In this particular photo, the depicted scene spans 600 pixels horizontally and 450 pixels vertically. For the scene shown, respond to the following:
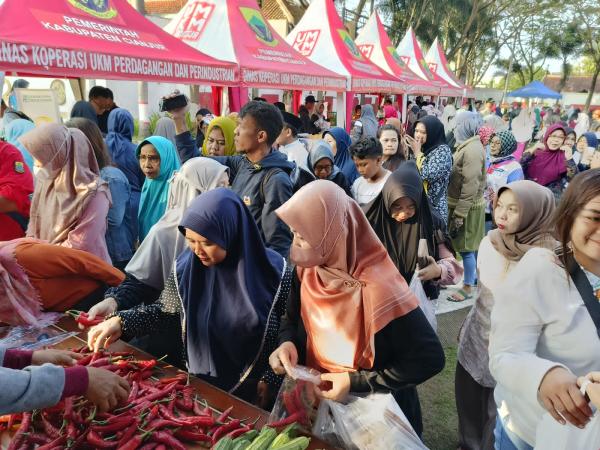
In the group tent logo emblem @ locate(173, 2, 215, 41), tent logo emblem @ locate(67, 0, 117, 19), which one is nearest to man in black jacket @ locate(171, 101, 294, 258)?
tent logo emblem @ locate(67, 0, 117, 19)

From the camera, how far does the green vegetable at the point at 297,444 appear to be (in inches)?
57.2

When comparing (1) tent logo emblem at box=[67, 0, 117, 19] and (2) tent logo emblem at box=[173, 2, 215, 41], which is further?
(2) tent logo emblem at box=[173, 2, 215, 41]

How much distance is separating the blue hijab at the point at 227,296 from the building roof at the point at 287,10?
18.0 metres

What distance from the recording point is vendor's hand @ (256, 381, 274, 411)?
6.58 feet

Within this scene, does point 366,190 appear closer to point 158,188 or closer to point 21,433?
point 158,188

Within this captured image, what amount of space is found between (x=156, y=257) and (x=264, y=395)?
103 cm

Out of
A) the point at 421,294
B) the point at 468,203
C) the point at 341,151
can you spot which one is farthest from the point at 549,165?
the point at 421,294

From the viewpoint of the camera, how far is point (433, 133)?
4938 millimetres

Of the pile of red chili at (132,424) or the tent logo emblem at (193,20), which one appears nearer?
the pile of red chili at (132,424)

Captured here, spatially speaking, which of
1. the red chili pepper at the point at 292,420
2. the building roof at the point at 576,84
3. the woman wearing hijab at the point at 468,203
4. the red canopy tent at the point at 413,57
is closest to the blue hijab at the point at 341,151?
the woman wearing hijab at the point at 468,203

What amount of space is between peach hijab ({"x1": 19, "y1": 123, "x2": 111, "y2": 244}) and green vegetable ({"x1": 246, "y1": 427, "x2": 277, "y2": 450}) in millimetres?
1993

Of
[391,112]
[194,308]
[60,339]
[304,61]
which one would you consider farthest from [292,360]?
[391,112]

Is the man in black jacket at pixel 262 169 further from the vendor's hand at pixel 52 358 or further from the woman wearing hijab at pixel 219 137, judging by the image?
the vendor's hand at pixel 52 358

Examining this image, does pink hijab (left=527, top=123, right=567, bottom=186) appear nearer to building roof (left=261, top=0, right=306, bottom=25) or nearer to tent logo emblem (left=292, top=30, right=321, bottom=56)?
tent logo emblem (left=292, top=30, right=321, bottom=56)
